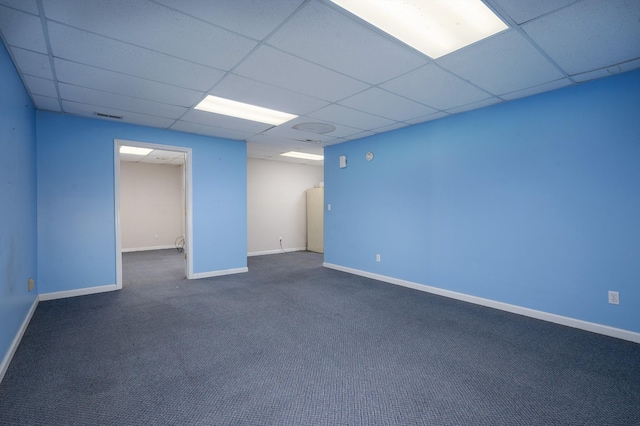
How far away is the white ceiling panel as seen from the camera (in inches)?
67.7

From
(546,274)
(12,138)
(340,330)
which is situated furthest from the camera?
(546,274)

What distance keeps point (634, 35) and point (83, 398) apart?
442 cm

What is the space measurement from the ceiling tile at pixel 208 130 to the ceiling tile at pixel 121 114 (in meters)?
0.16

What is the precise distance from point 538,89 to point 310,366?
3445 mm

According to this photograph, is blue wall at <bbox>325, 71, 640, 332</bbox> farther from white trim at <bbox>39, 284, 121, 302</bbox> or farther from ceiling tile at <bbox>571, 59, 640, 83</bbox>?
white trim at <bbox>39, 284, 121, 302</bbox>

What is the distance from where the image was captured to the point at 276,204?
7641 millimetres

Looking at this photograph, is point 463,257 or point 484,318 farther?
point 463,257

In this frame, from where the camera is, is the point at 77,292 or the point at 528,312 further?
the point at 77,292

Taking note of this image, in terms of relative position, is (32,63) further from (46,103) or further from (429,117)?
(429,117)

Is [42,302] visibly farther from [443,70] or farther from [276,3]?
[443,70]

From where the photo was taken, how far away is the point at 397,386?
196 centimetres

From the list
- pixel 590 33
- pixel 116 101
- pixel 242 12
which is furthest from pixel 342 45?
pixel 116 101

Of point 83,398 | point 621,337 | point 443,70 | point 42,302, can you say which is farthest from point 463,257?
point 42,302

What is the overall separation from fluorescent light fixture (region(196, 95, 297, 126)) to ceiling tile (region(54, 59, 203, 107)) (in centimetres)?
23
